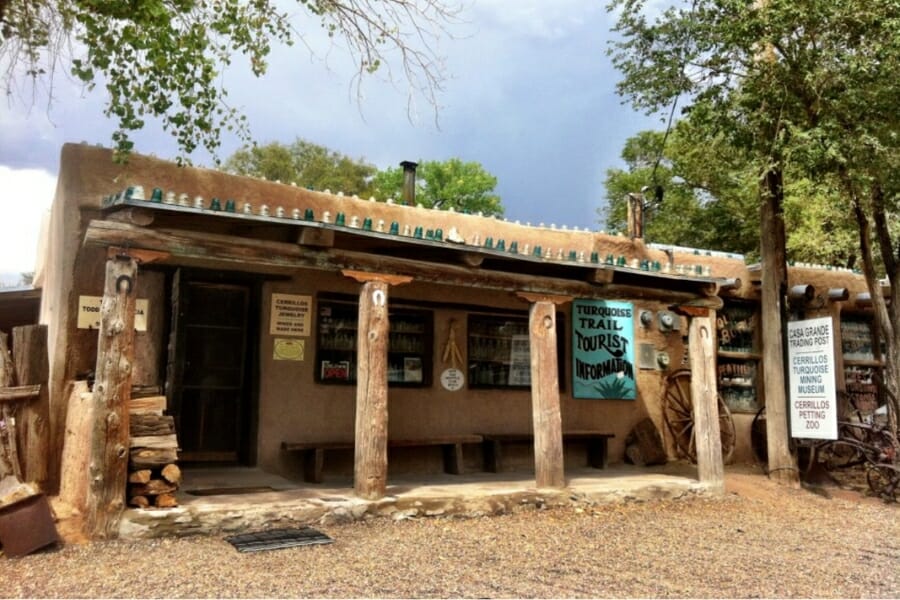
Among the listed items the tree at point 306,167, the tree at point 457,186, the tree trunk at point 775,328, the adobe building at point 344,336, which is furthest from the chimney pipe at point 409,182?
the tree at point 457,186

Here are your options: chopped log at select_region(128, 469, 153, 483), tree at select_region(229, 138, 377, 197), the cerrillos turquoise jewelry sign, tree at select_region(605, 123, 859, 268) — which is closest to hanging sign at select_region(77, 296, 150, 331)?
chopped log at select_region(128, 469, 153, 483)

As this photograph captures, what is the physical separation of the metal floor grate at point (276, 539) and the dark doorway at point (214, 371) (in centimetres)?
227

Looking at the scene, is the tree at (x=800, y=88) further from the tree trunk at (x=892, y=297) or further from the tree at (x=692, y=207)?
the tree at (x=692, y=207)

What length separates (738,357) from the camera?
11555mm

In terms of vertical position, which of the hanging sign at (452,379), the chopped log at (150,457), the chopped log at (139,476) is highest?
the hanging sign at (452,379)

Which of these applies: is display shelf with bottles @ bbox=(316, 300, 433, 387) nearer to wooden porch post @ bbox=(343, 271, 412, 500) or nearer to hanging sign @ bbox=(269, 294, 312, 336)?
hanging sign @ bbox=(269, 294, 312, 336)

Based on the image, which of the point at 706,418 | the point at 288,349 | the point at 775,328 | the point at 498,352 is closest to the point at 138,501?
the point at 288,349

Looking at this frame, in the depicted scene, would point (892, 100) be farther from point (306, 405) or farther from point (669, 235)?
point (669, 235)

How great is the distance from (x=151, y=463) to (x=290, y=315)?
2861 mm

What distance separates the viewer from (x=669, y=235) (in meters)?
21.1

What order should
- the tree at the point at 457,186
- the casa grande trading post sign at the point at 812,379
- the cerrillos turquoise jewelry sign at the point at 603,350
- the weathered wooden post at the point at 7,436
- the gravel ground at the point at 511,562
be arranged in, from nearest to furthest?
1. the gravel ground at the point at 511,562
2. the weathered wooden post at the point at 7,436
3. the casa grande trading post sign at the point at 812,379
4. the cerrillos turquoise jewelry sign at the point at 603,350
5. the tree at the point at 457,186

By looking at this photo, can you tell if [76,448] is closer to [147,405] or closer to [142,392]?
[142,392]

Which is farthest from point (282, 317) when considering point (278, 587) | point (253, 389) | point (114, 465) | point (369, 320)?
point (278, 587)

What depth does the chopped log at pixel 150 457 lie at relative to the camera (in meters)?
5.66
